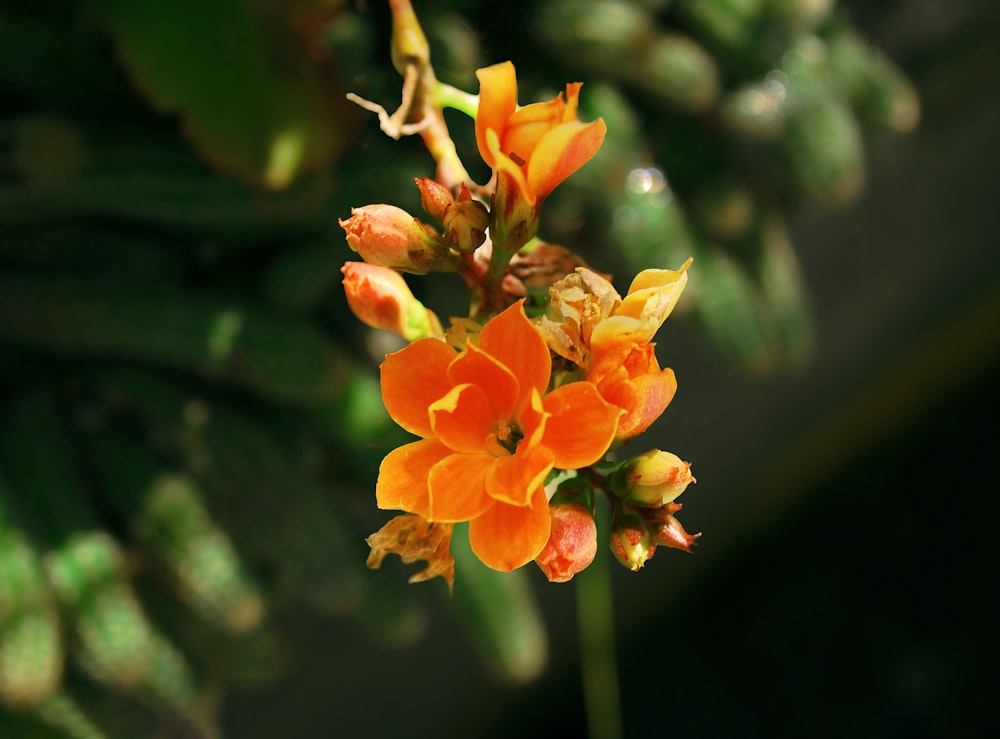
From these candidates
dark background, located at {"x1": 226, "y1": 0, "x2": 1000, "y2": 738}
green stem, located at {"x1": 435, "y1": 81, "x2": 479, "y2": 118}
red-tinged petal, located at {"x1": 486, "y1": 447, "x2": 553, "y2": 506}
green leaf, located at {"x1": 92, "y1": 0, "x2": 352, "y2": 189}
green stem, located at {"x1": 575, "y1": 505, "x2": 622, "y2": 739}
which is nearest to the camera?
red-tinged petal, located at {"x1": 486, "y1": 447, "x2": 553, "y2": 506}

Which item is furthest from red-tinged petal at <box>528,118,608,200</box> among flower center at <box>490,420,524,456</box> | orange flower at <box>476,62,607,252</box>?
flower center at <box>490,420,524,456</box>

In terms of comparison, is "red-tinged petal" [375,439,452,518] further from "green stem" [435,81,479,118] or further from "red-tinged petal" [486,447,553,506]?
"green stem" [435,81,479,118]

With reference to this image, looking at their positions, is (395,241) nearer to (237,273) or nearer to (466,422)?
(466,422)

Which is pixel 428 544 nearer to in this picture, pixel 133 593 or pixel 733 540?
pixel 133 593

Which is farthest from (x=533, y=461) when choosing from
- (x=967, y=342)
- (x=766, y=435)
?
(x=967, y=342)

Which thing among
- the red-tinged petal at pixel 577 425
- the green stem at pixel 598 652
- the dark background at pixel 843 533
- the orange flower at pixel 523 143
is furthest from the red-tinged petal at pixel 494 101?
the dark background at pixel 843 533

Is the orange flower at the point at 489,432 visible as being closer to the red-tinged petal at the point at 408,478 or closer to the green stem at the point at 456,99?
the red-tinged petal at the point at 408,478

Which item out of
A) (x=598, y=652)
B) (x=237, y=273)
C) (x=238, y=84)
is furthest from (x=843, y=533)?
(x=238, y=84)
